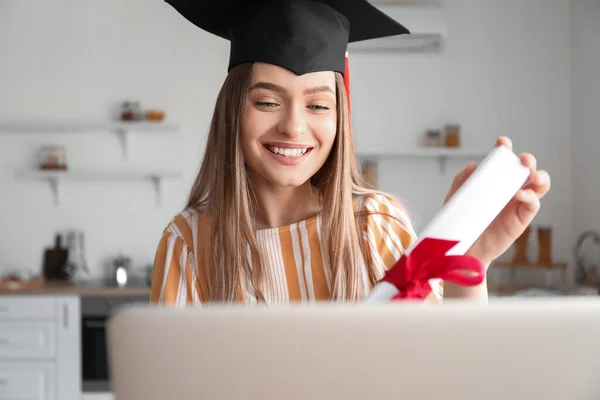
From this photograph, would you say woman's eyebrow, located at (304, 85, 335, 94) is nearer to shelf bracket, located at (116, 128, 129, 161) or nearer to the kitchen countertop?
the kitchen countertop

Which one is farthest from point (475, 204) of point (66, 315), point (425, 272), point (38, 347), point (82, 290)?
point (38, 347)

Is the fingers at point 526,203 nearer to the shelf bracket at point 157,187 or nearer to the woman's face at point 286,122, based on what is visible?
the woman's face at point 286,122

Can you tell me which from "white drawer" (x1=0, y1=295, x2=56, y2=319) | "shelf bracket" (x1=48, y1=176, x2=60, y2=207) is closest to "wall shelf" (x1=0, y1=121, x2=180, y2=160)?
"shelf bracket" (x1=48, y1=176, x2=60, y2=207)

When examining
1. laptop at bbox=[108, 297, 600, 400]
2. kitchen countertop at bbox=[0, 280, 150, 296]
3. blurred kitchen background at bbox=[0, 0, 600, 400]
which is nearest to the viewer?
laptop at bbox=[108, 297, 600, 400]

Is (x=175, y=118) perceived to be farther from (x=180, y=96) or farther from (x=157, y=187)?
(x=157, y=187)

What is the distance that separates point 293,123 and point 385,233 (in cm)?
25

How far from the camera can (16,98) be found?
176 inches

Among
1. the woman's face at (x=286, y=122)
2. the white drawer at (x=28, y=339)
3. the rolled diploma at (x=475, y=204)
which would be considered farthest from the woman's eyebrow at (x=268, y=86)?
the white drawer at (x=28, y=339)

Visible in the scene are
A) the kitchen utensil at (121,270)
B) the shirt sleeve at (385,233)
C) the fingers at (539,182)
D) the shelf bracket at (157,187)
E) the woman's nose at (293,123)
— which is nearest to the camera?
the fingers at (539,182)

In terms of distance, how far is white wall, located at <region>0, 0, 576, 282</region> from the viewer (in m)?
4.37

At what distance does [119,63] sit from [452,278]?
410 cm

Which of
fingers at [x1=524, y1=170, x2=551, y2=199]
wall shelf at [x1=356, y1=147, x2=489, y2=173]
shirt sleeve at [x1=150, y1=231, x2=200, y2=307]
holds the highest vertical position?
wall shelf at [x1=356, y1=147, x2=489, y2=173]

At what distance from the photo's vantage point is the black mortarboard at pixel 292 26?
1.07 meters

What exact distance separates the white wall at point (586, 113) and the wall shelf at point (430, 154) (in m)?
0.57
